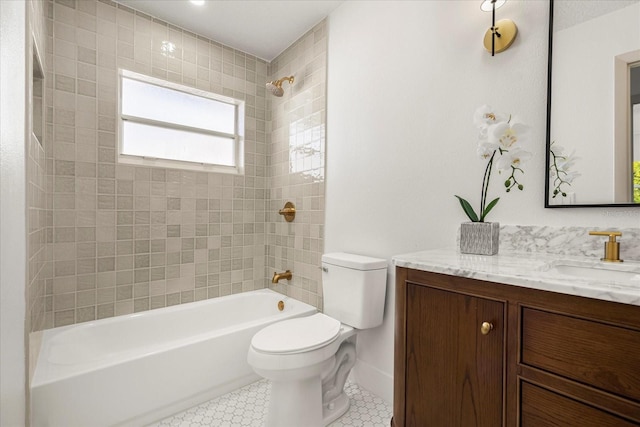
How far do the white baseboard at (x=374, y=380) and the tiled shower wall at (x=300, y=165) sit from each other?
536mm

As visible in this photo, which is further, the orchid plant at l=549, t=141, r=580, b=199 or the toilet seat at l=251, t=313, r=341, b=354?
the toilet seat at l=251, t=313, r=341, b=354

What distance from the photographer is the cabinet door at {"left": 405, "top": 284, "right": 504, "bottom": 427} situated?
846 mm

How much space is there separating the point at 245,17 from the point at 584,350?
2.58 m

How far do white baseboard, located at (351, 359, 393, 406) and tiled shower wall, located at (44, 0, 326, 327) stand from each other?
59cm

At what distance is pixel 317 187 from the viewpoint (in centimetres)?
230

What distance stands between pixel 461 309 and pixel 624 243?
0.63 m

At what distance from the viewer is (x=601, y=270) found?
98 cm

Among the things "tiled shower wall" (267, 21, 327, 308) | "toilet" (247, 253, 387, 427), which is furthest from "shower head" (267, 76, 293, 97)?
"toilet" (247, 253, 387, 427)

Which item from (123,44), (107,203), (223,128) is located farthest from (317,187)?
(123,44)

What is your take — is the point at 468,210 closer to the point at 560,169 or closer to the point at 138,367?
the point at 560,169

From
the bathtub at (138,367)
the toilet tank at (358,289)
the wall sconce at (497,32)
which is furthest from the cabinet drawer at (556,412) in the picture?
the bathtub at (138,367)

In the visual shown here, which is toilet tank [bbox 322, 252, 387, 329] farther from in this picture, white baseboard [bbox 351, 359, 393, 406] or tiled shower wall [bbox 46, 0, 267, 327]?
tiled shower wall [bbox 46, 0, 267, 327]

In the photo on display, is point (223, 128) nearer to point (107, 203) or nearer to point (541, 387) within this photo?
point (107, 203)

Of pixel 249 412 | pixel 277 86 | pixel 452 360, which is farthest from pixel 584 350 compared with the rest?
pixel 277 86
